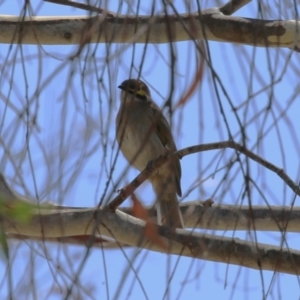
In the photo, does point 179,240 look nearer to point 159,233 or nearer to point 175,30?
point 159,233

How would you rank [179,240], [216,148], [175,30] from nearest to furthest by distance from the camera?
[216,148], [175,30], [179,240]

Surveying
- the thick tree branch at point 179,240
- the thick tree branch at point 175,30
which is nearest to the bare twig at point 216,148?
the thick tree branch at point 179,240

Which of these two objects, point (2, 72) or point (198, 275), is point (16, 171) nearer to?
point (2, 72)

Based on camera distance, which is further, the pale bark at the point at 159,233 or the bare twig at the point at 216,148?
the pale bark at the point at 159,233

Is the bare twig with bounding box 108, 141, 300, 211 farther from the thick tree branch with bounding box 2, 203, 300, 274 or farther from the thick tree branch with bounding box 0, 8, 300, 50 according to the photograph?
the thick tree branch with bounding box 0, 8, 300, 50

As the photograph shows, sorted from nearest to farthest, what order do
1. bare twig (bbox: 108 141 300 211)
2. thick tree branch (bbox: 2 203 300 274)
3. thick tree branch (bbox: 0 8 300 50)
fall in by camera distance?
bare twig (bbox: 108 141 300 211), thick tree branch (bbox: 0 8 300 50), thick tree branch (bbox: 2 203 300 274)

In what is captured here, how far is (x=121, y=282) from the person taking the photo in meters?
1.60

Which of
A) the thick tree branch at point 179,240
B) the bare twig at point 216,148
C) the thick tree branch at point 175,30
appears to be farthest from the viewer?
the thick tree branch at point 179,240

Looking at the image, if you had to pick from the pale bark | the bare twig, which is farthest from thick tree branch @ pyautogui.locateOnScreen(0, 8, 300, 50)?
the pale bark

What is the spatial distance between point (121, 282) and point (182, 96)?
433 millimetres

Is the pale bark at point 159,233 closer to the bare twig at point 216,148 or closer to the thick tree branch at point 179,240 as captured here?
the thick tree branch at point 179,240

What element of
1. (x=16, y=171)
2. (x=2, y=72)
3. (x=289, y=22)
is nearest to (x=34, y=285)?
(x=16, y=171)

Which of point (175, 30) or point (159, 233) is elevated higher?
point (175, 30)

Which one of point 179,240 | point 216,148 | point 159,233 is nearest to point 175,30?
point 216,148
